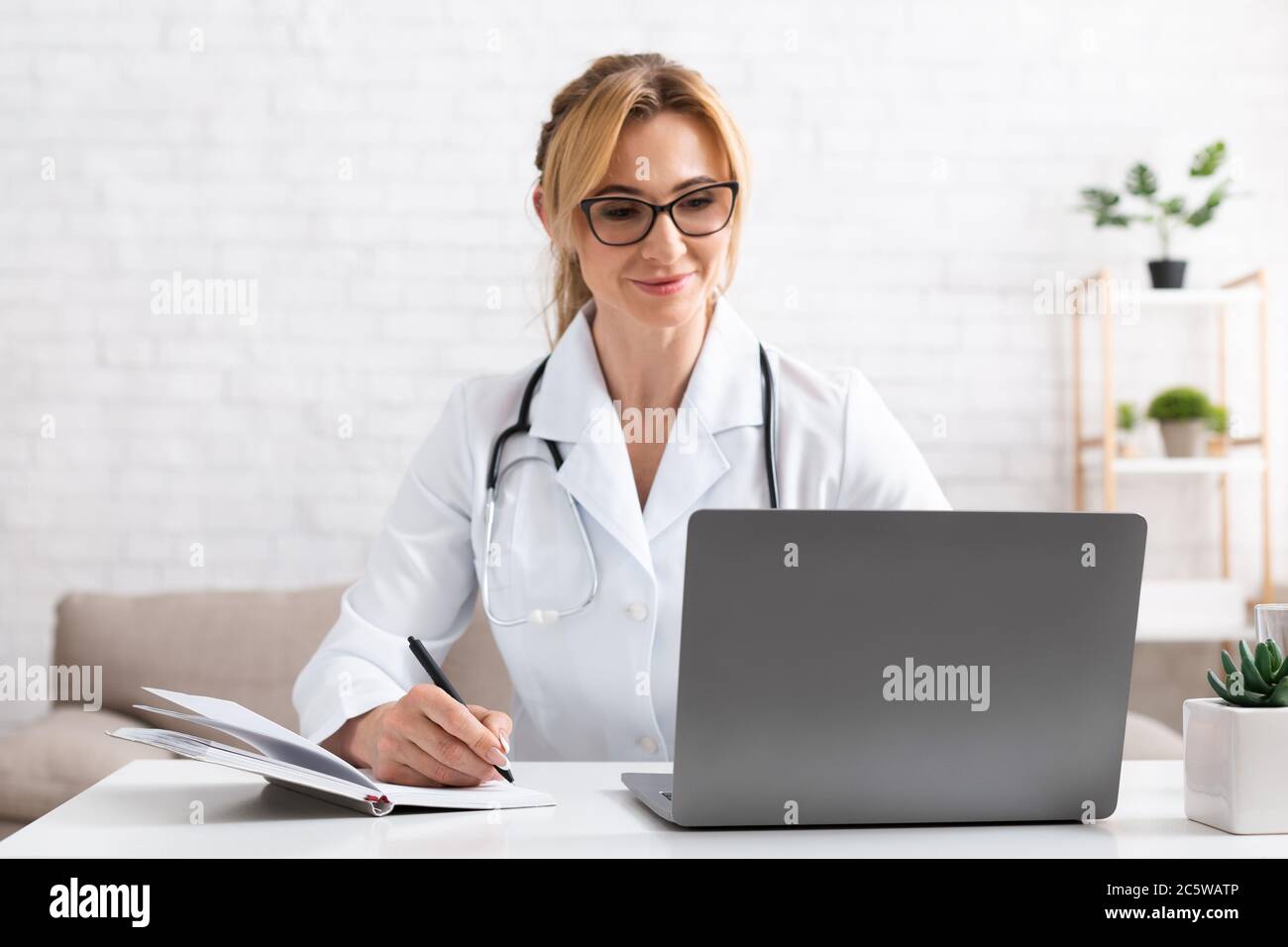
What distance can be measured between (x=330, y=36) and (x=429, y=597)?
6.34 feet

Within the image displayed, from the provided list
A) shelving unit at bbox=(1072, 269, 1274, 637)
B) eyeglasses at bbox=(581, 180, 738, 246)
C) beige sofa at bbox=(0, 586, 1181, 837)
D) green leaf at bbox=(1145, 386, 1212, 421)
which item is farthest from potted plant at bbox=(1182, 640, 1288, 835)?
green leaf at bbox=(1145, 386, 1212, 421)

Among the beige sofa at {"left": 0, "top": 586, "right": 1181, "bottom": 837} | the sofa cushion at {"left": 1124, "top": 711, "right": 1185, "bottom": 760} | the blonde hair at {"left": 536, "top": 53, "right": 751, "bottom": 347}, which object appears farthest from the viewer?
the beige sofa at {"left": 0, "top": 586, "right": 1181, "bottom": 837}

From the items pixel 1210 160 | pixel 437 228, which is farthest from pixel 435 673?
pixel 1210 160

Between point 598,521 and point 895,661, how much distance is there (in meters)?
0.74

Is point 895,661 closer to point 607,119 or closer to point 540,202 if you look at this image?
point 607,119

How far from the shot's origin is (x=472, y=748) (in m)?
0.96

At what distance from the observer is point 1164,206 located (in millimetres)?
2803

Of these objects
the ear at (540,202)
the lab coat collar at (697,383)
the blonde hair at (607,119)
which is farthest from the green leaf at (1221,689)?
the ear at (540,202)

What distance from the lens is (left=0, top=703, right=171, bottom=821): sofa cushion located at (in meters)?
2.03

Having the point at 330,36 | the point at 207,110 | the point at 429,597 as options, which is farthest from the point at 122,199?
the point at 429,597

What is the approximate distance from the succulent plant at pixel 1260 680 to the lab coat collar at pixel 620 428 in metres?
0.74

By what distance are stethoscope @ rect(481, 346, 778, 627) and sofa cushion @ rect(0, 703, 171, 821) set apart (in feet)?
3.27

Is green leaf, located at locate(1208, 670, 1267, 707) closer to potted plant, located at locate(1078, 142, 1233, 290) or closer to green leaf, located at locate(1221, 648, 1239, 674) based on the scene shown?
green leaf, located at locate(1221, 648, 1239, 674)
